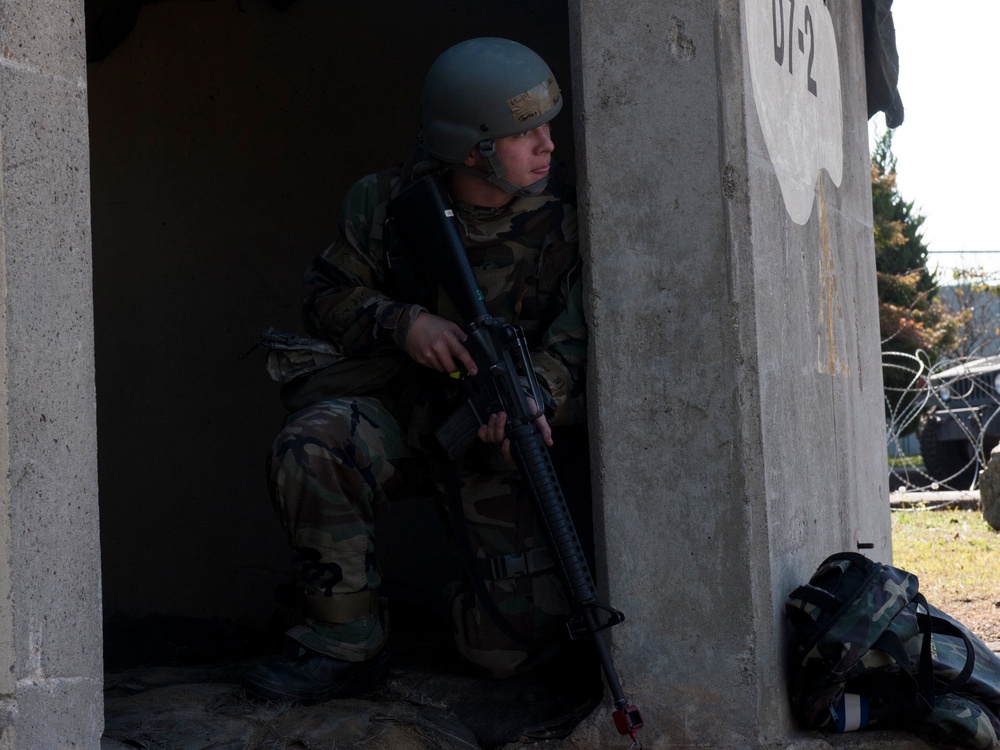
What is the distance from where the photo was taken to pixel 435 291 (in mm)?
3154

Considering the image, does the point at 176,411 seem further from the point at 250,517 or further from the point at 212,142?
the point at 212,142

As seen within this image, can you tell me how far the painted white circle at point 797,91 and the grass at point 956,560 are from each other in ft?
8.19

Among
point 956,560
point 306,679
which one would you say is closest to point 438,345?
point 306,679

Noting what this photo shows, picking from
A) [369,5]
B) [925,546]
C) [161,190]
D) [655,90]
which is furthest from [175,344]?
[925,546]

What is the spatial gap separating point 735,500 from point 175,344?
257 cm

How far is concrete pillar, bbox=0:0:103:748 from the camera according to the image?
2.10 meters

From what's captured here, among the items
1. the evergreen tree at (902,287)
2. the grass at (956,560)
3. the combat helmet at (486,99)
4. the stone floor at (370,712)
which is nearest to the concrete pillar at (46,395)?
the stone floor at (370,712)

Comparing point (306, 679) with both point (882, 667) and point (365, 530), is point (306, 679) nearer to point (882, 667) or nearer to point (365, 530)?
point (365, 530)

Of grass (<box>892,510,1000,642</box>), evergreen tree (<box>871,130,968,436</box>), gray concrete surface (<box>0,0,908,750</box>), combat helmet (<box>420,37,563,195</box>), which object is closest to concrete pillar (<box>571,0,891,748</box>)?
gray concrete surface (<box>0,0,908,750</box>)

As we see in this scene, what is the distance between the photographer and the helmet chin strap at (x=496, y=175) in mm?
3039

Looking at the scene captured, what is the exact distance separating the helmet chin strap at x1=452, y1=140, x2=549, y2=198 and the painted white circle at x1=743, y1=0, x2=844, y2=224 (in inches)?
22.5

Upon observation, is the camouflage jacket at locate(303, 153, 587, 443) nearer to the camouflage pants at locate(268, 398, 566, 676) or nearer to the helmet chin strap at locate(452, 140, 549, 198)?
the helmet chin strap at locate(452, 140, 549, 198)

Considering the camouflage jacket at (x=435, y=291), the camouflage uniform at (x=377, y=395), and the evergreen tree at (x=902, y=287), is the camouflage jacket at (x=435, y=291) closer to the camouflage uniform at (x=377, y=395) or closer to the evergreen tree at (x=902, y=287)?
the camouflage uniform at (x=377, y=395)

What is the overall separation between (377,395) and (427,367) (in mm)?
198
